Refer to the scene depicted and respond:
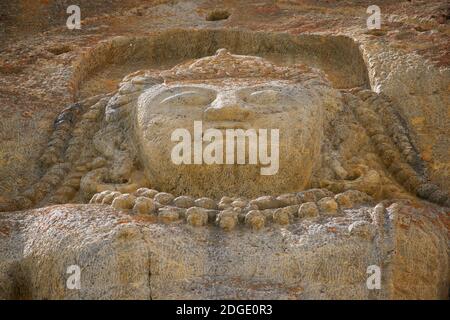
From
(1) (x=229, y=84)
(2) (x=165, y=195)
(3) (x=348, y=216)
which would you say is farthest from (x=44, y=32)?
(3) (x=348, y=216)

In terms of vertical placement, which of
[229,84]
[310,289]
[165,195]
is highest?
[229,84]

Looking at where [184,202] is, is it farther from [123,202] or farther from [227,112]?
[227,112]

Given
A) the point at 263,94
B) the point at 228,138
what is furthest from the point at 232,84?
the point at 228,138

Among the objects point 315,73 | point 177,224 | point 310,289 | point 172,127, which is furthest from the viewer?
point 315,73

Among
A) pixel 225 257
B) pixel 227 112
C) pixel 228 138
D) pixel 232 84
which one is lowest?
pixel 225 257

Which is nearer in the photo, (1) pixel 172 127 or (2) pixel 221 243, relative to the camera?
(2) pixel 221 243

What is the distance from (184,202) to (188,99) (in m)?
0.59

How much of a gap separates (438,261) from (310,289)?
1.95ft

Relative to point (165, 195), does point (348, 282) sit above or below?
below

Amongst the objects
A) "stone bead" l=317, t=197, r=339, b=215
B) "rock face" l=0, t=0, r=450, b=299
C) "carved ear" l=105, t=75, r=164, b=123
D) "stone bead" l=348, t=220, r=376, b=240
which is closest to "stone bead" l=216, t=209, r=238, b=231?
"rock face" l=0, t=0, r=450, b=299

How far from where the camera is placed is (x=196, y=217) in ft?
15.8

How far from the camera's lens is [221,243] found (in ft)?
15.5

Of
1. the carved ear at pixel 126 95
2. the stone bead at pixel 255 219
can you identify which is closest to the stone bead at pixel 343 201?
the stone bead at pixel 255 219

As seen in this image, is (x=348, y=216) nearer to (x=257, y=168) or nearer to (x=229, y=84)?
(x=257, y=168)
